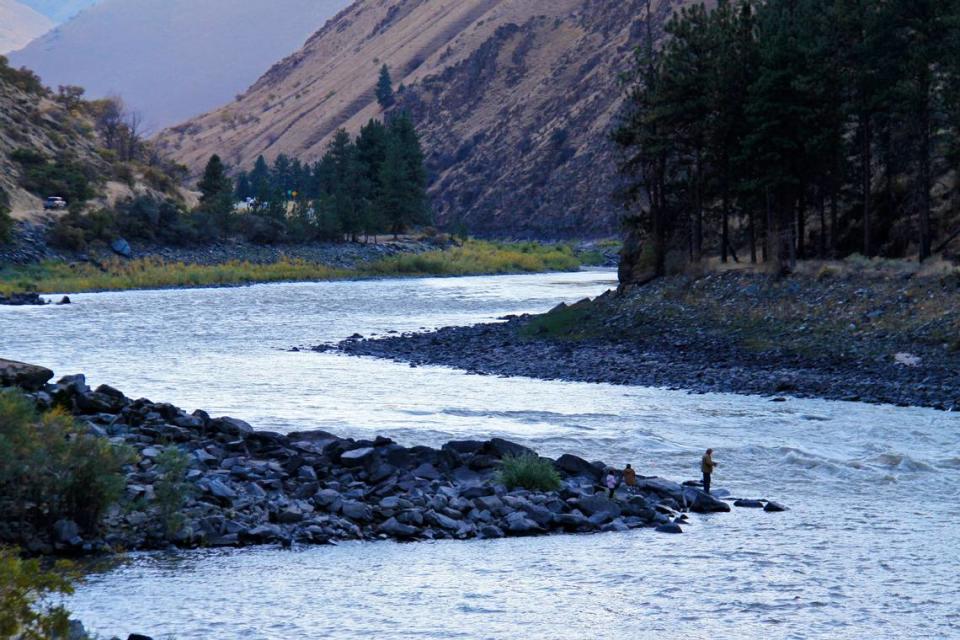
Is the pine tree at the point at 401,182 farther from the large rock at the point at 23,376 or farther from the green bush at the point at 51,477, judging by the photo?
the green bush at the point at 51,477

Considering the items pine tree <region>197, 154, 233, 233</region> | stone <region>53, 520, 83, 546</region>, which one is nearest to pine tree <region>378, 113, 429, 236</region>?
pine tree <region>197, 154, 233, 233</region>

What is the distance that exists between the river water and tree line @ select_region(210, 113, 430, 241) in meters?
71.4

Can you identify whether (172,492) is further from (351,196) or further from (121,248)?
(351,196)

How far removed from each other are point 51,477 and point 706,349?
88.6 ft

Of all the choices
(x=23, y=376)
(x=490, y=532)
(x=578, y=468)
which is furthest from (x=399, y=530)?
(x=23, y=376)

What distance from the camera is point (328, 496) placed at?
64.6 feet

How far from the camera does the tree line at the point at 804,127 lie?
45312 mm

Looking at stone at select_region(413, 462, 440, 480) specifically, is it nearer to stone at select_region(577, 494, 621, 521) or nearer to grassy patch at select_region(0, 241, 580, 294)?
stone at select_region(577, 494, 621, 521)

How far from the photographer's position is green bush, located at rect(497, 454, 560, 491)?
2061cm

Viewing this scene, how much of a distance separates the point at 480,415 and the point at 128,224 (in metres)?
73.8

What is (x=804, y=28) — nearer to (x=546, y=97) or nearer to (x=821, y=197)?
(x=821, y=197)

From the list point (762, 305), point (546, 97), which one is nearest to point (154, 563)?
point (762, 305)

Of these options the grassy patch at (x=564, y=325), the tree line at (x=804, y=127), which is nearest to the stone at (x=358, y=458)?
the grassy patch at (x=564, y=325)

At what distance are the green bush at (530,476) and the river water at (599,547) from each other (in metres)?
1.93
